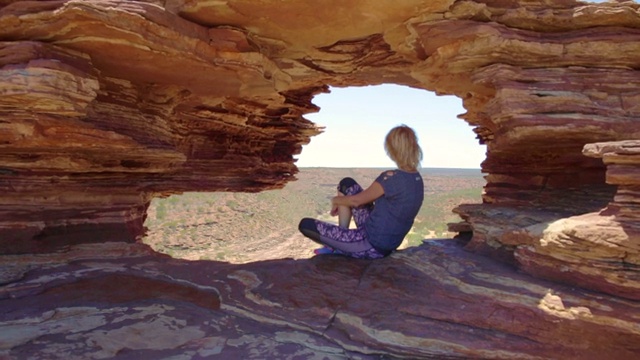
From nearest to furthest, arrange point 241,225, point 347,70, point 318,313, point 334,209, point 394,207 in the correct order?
point 318,313 → point 394,207 → point 334,209 → point 347,70 → point 241,225

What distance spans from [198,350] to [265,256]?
23.8 m

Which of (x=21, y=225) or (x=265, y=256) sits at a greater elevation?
(x=21, y=225)

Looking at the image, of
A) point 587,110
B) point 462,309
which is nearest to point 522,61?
point 587,110

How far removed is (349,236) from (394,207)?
908 millimetres

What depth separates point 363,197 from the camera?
21.6 feet

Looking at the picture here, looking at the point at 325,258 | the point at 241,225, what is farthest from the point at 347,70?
the point at 241,225

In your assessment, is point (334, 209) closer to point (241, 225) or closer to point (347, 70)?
point (347, 70)

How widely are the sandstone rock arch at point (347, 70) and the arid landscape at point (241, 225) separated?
1435 centimetres

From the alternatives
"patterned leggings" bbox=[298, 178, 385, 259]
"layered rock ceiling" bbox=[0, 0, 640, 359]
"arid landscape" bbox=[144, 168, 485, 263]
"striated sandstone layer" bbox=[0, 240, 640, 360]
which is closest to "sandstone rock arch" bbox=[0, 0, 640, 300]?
"layered rock ceiling" bbox=[0, 0, 640, 359]

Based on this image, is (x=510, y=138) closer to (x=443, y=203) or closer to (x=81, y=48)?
(x=81, y=48)

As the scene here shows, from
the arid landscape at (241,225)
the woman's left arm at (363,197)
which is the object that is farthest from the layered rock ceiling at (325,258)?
the arid landscape at (241,225)

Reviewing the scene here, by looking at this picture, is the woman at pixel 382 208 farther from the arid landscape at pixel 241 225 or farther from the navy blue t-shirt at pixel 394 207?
the arid landscape at pixel 241 225

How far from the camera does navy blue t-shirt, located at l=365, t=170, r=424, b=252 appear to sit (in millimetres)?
6434

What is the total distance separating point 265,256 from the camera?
28.3 meters
